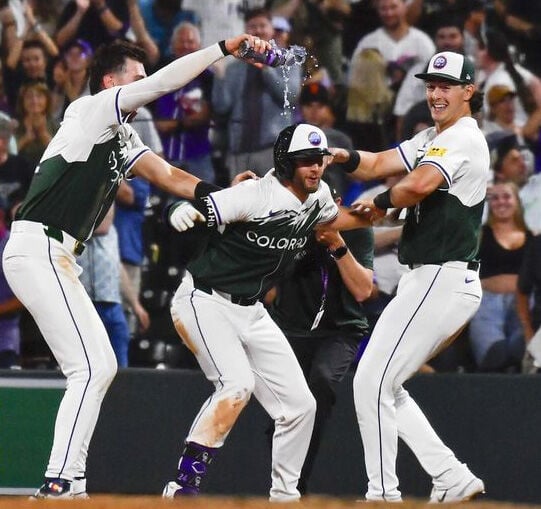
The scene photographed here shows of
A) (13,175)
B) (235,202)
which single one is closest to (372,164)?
(235,202)

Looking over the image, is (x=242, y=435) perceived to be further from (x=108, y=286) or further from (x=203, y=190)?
(x=203, y=190)

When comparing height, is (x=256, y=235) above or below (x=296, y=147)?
below

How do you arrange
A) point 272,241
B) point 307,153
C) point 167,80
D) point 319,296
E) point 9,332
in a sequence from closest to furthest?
1. point 167,80
2. point 307,153
3. point 272,241
4. point 319,296
5. point 9,332

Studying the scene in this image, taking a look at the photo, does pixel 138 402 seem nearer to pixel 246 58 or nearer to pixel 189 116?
pixel 189 116

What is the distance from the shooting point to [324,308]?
706 centimetres

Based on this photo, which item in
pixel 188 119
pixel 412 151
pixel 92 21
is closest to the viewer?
pixel 412 151

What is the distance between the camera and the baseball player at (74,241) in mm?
5867

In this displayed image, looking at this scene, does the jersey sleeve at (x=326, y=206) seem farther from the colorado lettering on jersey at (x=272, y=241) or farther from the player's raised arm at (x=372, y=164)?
the player's raised arm at (x=372, y=164)

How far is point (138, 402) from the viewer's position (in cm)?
774

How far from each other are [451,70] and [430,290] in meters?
1.10

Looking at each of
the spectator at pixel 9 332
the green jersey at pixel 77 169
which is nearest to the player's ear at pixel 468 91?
the green jersey at pixel 77 169

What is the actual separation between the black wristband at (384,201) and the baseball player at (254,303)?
0.21m

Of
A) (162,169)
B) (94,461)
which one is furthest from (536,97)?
(94,461)

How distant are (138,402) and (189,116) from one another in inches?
76.7
